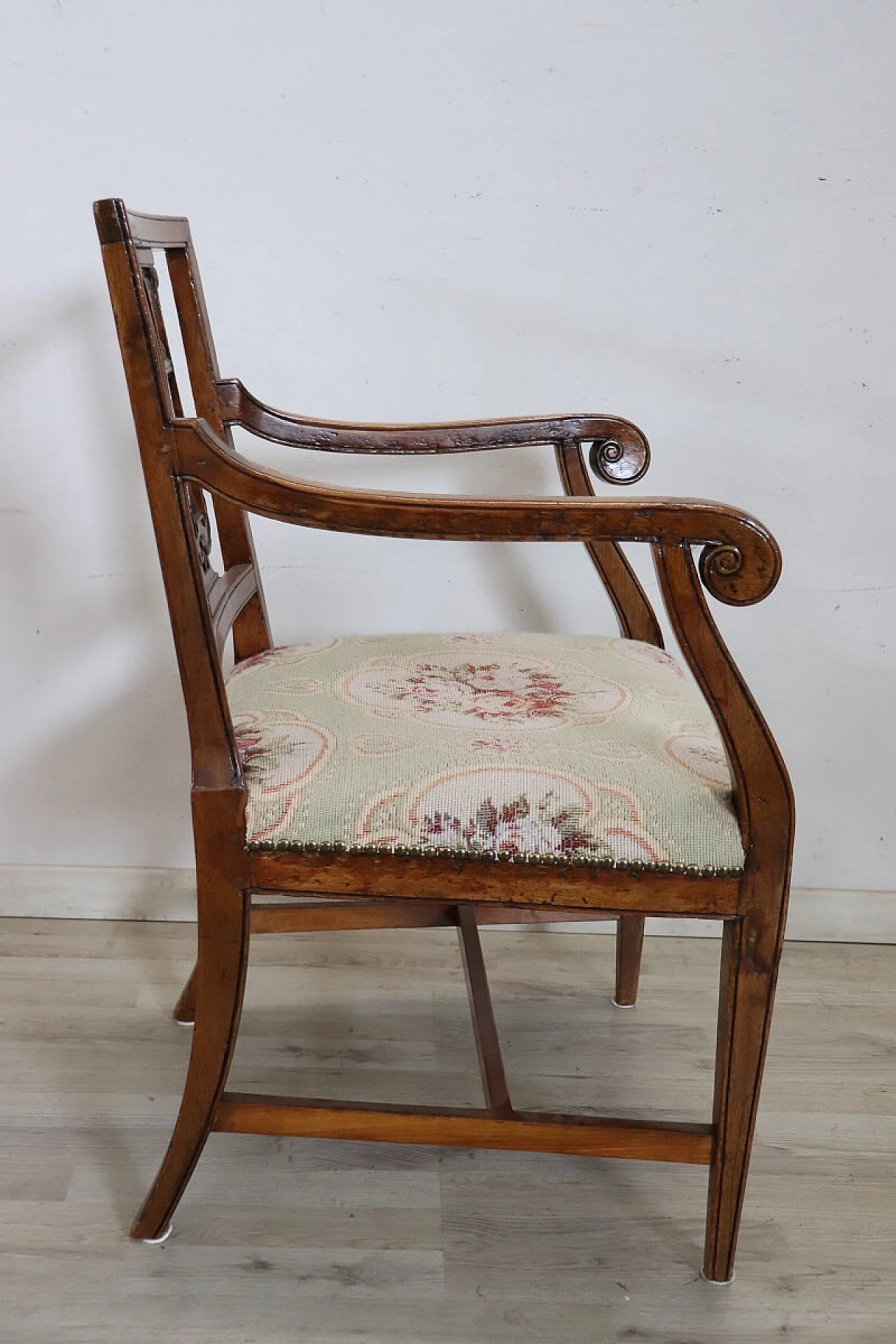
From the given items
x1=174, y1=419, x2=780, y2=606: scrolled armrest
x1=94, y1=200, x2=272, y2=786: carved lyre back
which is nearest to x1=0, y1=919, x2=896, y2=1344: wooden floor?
x1=94, y1=200, x2=272, y2=786: carved lyre back

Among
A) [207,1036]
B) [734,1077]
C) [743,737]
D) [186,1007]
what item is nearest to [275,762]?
[207,1036]

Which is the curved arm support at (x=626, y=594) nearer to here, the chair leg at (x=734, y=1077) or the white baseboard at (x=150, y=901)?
the chair leg at (x=734, y=1077)

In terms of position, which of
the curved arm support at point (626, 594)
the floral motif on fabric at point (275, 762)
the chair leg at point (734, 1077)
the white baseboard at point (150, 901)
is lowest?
the white baseboard at point (150, 901)

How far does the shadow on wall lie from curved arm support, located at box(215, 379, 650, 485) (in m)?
0.35

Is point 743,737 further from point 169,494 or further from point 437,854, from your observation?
point 169,494

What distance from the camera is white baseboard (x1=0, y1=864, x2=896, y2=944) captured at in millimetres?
1729

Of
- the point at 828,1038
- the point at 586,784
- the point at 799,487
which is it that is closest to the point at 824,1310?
the point at 828,1038

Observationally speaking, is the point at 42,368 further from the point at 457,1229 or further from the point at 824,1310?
the point at 824,1310

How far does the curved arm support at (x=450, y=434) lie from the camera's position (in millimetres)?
1274

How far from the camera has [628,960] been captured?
1522 mm

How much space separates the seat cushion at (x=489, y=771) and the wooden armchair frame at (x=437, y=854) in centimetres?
2

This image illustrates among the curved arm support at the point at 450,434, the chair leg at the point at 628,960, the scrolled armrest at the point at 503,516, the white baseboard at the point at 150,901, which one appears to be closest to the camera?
the scrolled armrest at the point at 503,516

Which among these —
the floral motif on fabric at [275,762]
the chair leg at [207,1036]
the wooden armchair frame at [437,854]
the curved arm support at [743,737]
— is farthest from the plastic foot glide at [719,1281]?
the floral motif on fabric at [275,762]

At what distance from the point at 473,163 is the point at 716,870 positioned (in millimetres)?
957
